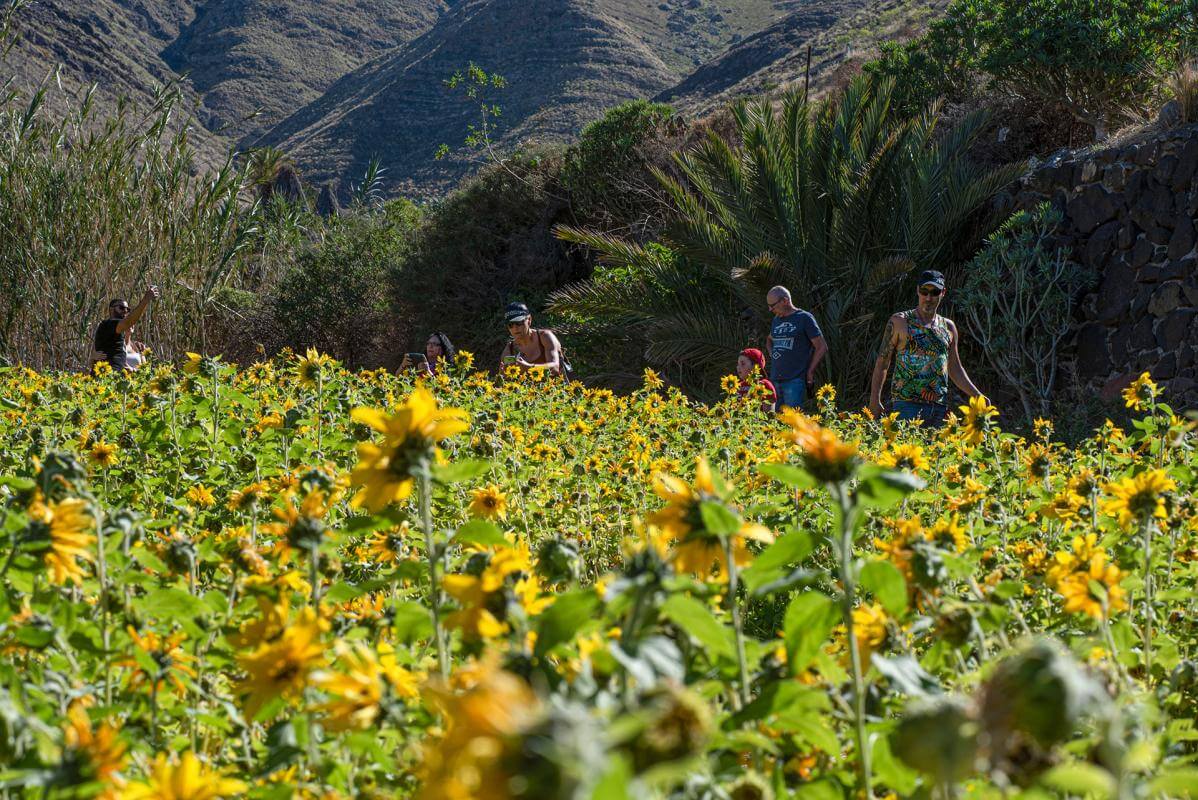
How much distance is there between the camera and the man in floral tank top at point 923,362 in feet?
19.0

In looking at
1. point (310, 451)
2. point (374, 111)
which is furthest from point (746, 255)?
point (374, 111)

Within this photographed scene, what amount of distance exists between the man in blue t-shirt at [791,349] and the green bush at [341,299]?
9505 mm

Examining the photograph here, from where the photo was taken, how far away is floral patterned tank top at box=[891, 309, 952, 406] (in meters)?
5.80

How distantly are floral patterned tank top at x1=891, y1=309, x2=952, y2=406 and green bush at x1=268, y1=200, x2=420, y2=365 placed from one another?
1047 cm

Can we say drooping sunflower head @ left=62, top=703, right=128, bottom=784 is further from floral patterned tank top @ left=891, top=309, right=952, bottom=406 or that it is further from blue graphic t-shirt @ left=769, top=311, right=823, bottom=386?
blue graphic t-shirt @ left=769, top=311, right=823, bottom=386

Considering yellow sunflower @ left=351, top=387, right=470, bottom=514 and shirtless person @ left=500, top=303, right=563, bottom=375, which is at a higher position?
yellow sunflower @ left=351, top=387, right=470, bottom=514

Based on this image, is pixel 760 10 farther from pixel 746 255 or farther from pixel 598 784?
pixel 598 784

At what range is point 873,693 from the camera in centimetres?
Answer: 139

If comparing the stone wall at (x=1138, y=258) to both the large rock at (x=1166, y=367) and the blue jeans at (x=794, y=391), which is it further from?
the blue jeans at (x=794, y=391)

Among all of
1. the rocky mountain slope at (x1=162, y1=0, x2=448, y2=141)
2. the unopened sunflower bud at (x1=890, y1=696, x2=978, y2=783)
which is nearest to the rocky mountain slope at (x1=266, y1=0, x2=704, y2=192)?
the rocky mountain slope at (x1=162, y1=0, x2=448, y2=141)

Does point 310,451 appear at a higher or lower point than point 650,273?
higher

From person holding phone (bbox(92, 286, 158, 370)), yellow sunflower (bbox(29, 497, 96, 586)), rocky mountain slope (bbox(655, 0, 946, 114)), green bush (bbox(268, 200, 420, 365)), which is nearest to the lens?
yellow sunflower (bbox(29, 497, 96, 586))

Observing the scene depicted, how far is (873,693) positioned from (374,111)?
50.4m

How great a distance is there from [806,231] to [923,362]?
183 inches
